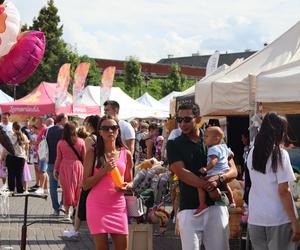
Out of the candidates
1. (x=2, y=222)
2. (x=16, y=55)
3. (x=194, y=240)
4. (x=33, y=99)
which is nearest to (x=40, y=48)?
(x=16, y=55)

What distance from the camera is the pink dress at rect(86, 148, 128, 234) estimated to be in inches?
219

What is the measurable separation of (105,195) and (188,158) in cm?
84

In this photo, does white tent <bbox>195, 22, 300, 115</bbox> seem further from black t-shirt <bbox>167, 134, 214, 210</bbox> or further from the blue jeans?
the blue jeans

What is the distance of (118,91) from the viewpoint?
2944cm

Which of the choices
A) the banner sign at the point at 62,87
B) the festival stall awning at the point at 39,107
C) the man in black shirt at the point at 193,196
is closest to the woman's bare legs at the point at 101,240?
the man in black shirt at the point at 193,196

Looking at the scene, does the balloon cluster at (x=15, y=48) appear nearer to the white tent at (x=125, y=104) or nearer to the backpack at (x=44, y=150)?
the backpack at (x=44, y=150)

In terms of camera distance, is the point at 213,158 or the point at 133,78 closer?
the point at 213,158

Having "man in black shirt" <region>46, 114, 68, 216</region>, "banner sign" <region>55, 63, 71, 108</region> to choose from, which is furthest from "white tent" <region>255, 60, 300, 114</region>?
"banner sign" <region>55, 63, 71, 108</region>

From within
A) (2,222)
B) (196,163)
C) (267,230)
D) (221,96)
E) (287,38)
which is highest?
(287,38)

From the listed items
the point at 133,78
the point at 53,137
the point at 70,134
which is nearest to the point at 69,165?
the point at 70,134

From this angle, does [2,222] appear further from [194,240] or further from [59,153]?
[194,240]

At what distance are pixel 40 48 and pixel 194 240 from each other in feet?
10.7

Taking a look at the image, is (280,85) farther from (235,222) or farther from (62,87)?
(62,87)

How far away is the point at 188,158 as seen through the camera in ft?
17.6
